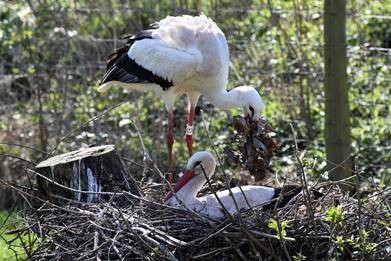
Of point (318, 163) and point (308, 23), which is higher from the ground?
point (308, 23)

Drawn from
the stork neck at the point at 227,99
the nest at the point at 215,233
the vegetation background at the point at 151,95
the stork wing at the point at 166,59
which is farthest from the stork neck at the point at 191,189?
the vegetation background at the point at 151,95

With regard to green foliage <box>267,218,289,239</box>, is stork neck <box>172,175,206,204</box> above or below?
below

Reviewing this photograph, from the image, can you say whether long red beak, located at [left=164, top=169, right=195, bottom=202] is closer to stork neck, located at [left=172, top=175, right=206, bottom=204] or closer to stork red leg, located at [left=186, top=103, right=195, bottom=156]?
stork neck, located at [left=172, top=175, right=206, bottom=204]

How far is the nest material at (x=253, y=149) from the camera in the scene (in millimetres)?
6613

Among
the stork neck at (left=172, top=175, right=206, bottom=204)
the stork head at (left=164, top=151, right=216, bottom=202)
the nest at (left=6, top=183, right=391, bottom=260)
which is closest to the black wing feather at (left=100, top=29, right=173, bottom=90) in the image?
the stork head at (left=164, top=151, right=216, bottom=202)

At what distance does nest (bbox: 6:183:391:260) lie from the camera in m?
5.57

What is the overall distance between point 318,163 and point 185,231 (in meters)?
4.30

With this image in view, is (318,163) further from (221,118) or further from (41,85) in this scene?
(41,85)

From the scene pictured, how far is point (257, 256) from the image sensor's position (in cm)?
544

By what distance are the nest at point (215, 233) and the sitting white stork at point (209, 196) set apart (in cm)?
34

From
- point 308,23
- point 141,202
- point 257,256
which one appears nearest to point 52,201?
point 141,202

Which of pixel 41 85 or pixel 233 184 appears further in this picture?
pixel 41 85

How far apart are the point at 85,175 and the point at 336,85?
2.46 meters

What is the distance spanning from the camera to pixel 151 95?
1055cm
